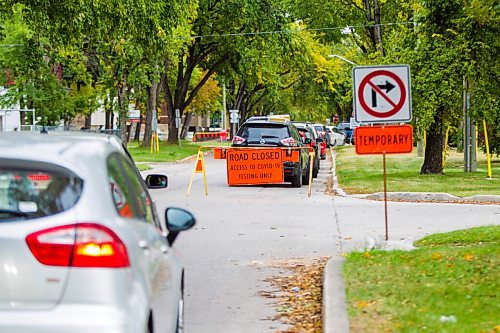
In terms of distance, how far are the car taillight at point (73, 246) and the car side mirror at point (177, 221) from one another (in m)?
1.81

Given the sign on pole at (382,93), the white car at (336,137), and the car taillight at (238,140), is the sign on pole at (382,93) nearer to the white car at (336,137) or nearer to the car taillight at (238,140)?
the car taillight at (238,140)

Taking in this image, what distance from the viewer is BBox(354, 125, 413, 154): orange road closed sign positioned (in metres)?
12.8

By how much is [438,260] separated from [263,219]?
7196 millimetres

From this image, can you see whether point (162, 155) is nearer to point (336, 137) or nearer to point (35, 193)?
point (336, 137)

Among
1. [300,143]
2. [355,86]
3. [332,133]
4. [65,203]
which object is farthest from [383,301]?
[332,133]

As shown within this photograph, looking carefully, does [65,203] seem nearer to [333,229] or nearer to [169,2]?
[333,229]

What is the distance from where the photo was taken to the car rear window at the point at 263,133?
86.3 ft

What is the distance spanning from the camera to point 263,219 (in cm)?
1727

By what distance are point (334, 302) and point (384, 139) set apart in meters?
4.97

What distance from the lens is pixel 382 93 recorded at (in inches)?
509

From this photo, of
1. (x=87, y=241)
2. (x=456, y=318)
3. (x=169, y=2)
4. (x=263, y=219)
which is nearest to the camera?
(x=87, y=241)

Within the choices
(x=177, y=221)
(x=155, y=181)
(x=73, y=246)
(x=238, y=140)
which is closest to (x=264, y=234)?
(x=155, y=181)

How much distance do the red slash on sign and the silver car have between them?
8.37 metres

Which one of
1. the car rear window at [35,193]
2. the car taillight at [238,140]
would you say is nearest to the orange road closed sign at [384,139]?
the car rear window at [35,193]
